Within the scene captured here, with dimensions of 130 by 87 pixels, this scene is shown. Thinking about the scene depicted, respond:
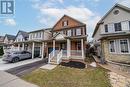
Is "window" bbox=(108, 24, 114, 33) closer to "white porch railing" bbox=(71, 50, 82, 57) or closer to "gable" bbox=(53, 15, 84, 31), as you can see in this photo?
"gable" bbox=(53, 15, 84, 31)

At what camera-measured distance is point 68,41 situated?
55.7 ft

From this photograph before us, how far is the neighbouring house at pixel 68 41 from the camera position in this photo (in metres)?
16.5

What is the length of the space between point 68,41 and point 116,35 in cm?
722

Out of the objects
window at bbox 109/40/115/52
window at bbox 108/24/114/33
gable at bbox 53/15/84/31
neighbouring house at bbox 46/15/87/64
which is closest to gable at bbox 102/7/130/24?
window at bbox 108/24/114/33

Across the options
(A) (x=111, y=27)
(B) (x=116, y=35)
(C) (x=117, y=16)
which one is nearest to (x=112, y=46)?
(B) (x=116, y=35)

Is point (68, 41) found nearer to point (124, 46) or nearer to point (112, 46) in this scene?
point (112, 46)

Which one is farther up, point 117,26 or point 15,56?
point 117,26

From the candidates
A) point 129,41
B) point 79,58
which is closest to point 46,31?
point 79,58

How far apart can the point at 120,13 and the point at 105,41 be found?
5546mm

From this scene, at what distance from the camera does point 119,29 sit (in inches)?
670

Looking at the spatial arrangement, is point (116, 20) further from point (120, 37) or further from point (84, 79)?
point (84, 79)

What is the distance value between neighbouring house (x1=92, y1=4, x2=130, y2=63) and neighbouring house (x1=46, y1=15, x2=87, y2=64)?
3.49 m

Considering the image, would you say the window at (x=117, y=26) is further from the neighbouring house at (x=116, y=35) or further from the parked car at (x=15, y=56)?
the parked car at (x=15, y=56)

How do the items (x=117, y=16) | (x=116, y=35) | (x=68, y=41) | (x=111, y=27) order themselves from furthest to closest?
(x=111, y=27) → (x=117, y=16) → (x=68, y=41) → (x=116, y=35)
